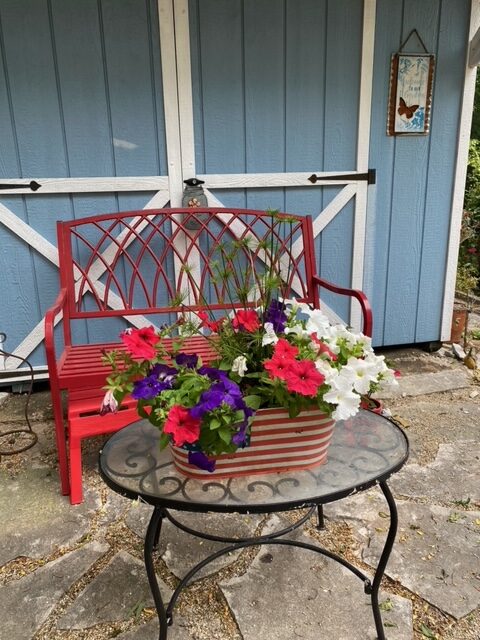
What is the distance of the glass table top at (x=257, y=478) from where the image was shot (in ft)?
3.41

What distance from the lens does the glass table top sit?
Result: 1039 mm

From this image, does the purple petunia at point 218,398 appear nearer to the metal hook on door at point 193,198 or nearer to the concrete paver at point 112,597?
the concrete paver at point 112,597

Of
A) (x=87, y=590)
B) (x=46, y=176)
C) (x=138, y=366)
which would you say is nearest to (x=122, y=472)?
(x=138, y=366)

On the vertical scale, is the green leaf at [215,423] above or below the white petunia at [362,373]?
below

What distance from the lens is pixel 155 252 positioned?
8.82ft

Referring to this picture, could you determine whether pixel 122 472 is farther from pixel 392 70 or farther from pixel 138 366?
pixel 392 70

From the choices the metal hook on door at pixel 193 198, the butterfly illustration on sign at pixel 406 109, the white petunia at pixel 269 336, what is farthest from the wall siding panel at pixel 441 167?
the white petunia at pixel 269 336

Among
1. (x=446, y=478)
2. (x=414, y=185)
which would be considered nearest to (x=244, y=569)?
(x=446, y=478)

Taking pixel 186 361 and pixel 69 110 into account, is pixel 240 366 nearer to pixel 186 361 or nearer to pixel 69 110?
pixel 186 361

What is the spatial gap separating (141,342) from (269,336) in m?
0.30

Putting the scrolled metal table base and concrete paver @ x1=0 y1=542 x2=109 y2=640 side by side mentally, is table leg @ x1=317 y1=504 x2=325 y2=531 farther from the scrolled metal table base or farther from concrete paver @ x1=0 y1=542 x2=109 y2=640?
concrete paver @ x1=0 y1=542 x2=109 y2=640

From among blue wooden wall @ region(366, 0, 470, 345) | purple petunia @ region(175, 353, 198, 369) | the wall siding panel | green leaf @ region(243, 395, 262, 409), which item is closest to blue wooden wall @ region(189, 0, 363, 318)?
blue wooden wall @ region(366, 0, 470, 345)

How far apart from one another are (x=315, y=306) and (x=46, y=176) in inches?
62.2

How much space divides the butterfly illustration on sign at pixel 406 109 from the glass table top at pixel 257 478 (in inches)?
86.7
